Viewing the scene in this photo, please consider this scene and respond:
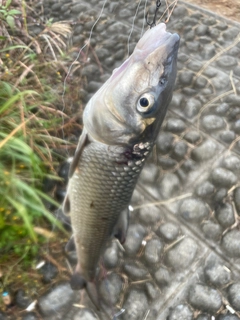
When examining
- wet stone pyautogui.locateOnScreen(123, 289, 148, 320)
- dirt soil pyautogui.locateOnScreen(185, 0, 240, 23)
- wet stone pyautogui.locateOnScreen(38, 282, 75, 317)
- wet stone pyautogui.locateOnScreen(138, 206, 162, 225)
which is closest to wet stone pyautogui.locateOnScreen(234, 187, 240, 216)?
wet stone pyautogui.locateOnScreen(138, 206, 162, 225)

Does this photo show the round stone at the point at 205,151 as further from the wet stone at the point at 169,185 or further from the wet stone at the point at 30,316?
the wet stone at the point at 30,316

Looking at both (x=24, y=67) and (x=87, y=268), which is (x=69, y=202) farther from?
(x=24, y=67)

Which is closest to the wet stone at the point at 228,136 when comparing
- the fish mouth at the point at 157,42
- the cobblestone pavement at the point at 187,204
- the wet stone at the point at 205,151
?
the cobblestone pavement at the point at 187,204

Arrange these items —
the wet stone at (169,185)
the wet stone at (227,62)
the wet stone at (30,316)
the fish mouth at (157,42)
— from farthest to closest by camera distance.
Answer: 1. the wet stone at (227,62)
2. the wet stone at (169,185)
3. the wet stone at (30,316)
4. the fish mouth at (157,42)

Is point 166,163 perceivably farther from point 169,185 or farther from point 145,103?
point 145,103

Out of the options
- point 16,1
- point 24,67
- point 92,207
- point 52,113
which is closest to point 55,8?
point 16,1

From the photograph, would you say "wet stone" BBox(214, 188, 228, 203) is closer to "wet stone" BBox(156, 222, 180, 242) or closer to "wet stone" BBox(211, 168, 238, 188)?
"wet stone" BBox(211, 168, 238, 188)
